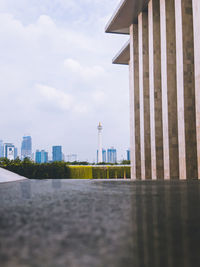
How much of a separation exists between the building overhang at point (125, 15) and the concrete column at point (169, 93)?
2.43 m

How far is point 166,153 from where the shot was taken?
11539 millimetres

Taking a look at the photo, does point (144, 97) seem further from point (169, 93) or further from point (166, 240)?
point (166, 240)

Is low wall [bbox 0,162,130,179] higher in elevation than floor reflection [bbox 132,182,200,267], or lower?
lower

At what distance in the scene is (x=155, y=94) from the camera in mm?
13180

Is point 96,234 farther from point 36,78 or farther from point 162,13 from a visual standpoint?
point 36,78

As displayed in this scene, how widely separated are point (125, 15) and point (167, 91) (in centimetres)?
620

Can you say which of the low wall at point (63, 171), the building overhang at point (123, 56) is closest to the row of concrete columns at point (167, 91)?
the building overhang at point (123, 56)

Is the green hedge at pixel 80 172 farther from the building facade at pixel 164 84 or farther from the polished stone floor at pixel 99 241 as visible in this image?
the polished stone floor at pixel 99 241

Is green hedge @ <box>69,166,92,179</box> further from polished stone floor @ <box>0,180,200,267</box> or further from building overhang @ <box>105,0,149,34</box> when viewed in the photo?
polished stone floor @ <box>0,180,200,267</box>

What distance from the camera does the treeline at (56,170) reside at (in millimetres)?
18844

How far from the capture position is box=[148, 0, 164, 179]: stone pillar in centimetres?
1288

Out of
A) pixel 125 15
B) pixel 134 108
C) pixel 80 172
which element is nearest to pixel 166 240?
pixel 134 108

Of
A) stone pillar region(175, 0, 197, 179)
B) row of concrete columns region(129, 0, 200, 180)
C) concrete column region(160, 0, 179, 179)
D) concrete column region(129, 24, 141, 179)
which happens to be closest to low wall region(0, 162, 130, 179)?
concrete column region(129, 24, 141, 179)

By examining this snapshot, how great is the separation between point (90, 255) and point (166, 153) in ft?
37.5
